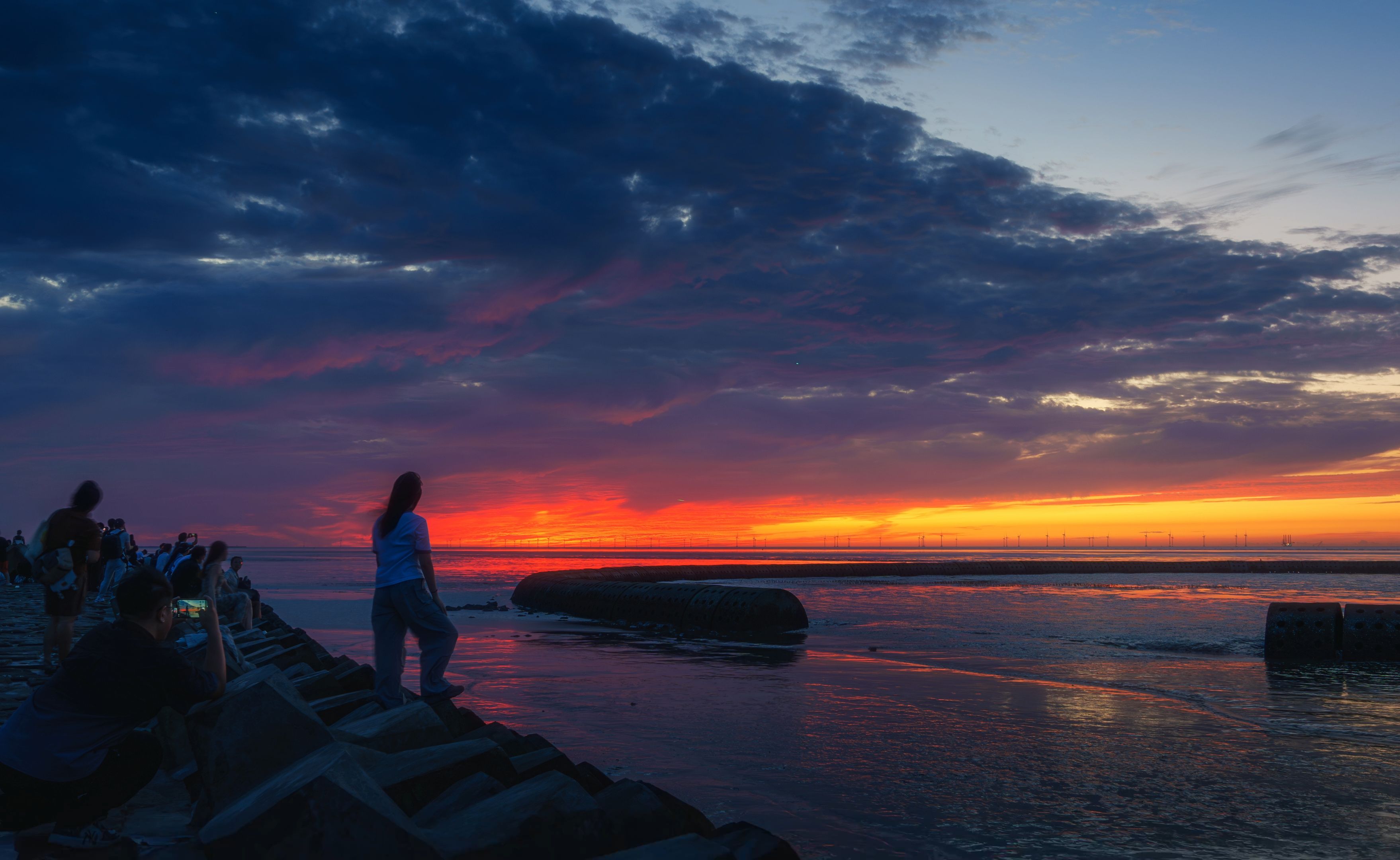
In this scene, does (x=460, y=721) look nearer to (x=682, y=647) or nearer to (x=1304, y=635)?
(x=682, y=647)

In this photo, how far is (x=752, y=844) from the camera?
352 cm

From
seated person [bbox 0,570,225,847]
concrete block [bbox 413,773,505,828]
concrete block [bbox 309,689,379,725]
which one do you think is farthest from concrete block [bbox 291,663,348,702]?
concrete block [bbox 413,773,505,828]

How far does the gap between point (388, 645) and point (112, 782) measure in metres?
2.88

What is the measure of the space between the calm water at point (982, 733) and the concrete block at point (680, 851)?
5.53 ft

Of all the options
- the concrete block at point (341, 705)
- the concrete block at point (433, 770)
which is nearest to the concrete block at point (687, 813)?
the concrete block at point (433, 770)

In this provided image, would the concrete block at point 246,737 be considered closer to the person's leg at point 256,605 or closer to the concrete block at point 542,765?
the concrete block at point 542,765

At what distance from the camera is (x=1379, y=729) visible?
27.7 feet

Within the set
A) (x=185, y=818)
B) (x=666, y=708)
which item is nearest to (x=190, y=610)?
(x=666, y=708)

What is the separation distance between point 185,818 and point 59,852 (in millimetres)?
838

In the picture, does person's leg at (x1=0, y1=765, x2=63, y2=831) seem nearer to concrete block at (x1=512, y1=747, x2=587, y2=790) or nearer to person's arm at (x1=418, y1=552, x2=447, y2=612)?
concrete block at (x1=512, y1=747, x2=587, y2=790)

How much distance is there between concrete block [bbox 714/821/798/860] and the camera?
346 cm

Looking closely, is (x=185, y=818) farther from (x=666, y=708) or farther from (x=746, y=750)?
(x=666, y=708)

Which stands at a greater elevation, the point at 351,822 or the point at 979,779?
the point at 351,822

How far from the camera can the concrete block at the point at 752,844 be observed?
3.46 metres
